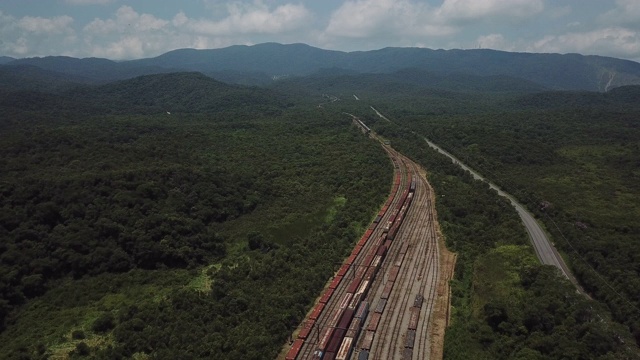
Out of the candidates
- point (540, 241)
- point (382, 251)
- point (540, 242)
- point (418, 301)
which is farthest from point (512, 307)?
point (540, 241)

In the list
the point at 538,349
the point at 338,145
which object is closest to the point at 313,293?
the point at 538,349

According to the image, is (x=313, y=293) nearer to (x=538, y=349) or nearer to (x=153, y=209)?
(x=538, y=349)

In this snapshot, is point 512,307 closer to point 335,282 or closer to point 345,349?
point 345,349

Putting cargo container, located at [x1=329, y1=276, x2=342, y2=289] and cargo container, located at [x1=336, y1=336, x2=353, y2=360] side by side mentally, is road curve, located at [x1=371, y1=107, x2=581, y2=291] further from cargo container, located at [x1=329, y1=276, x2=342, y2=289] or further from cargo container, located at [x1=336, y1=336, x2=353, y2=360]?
cargo container, located at [x1=336, y1=336, x2=353, y2=360]

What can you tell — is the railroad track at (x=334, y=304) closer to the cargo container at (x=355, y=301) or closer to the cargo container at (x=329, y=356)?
the cargo container at (x=329, y=356)

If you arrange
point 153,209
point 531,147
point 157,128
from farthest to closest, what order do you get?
1. point 157,128
2. point 531,147
3. point 153,209

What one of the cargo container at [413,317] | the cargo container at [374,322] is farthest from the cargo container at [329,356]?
the cargo container at [413,317]

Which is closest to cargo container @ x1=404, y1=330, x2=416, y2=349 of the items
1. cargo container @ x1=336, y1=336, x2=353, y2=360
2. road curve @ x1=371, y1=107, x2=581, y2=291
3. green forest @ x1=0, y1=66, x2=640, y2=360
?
green forest @ x1=0, y1=66, x2=640, y2=360
